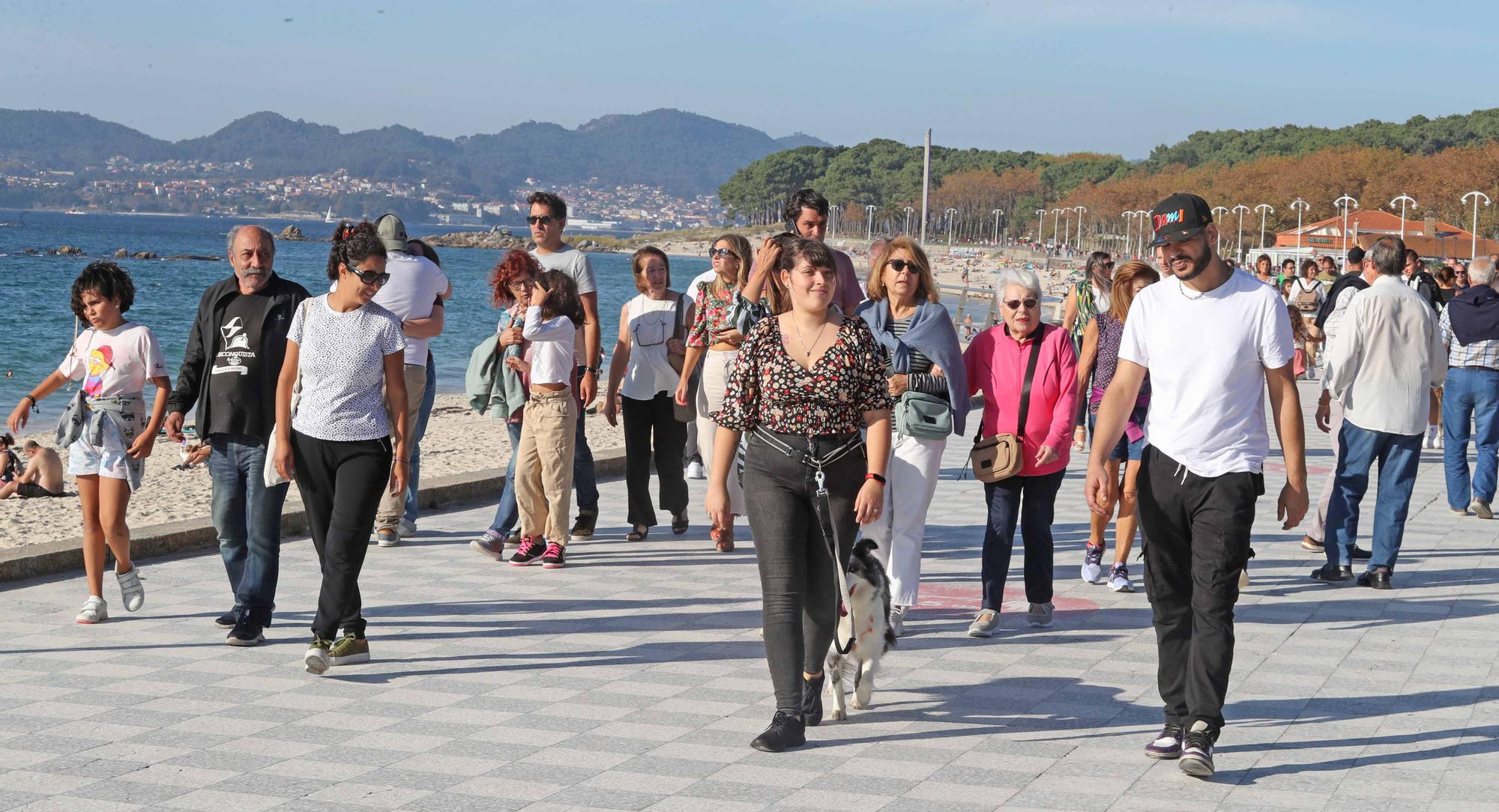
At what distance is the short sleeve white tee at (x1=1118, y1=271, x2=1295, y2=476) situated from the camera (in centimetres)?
494

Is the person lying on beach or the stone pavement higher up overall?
the stone pavement

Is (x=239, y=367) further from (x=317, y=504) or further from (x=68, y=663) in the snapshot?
(x=68, y=663)

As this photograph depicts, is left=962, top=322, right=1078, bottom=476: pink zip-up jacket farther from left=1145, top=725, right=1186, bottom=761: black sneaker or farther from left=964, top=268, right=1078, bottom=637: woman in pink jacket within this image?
left=1145, top=725, right=1186, bottom=761: black sneaker

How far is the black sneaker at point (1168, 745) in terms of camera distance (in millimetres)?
5027

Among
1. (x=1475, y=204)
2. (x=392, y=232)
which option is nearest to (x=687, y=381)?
(x=392, y=232)

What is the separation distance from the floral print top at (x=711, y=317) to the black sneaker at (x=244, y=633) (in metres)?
2.98

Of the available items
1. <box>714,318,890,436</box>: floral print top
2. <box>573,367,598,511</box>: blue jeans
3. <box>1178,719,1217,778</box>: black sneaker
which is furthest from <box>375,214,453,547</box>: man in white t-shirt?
<box>1178,719,1217,778</box>: black sneaker

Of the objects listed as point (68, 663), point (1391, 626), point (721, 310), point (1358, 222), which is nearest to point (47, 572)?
point (68, 663)

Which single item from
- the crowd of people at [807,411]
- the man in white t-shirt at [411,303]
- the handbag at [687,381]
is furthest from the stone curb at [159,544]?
the handbag at [687,381]

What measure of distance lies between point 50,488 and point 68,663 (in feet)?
25.5

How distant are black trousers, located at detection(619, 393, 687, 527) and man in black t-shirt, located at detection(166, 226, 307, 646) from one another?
2877 millimetres

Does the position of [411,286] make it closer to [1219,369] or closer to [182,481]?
[1219,369]

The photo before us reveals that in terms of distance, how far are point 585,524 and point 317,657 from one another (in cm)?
343

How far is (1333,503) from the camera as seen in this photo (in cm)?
837
